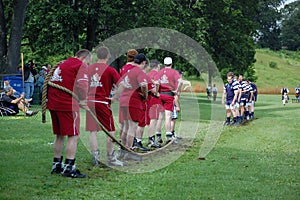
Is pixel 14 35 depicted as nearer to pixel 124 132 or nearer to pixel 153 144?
pixel 153 144

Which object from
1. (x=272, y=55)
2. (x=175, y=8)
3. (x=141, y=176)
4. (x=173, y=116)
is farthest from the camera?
(x=272, y=55)

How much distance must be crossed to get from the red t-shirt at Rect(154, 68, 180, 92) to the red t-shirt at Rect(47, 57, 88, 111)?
5666 mm

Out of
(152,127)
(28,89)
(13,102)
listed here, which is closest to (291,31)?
(28,89)

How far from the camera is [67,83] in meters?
9.64

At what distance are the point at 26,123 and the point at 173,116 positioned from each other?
5.86m

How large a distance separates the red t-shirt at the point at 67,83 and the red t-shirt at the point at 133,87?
2259mm

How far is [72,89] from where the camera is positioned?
380 inches

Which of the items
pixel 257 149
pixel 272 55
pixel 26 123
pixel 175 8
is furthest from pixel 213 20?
pixel 272 55

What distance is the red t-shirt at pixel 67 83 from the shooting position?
962 centimetres

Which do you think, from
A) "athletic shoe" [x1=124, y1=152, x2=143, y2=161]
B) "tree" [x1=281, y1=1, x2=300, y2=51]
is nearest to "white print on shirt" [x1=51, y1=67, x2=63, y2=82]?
"athletic shoe" [x1=124, y1=152, x2=143, y2=161]

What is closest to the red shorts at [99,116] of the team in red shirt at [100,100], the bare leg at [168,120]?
the team in red shirt at [100,100]

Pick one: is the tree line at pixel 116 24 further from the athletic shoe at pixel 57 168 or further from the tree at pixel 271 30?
the tree at pixel 271 30

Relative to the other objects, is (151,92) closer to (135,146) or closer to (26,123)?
(135,146)

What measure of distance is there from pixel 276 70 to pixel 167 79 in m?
98.6
